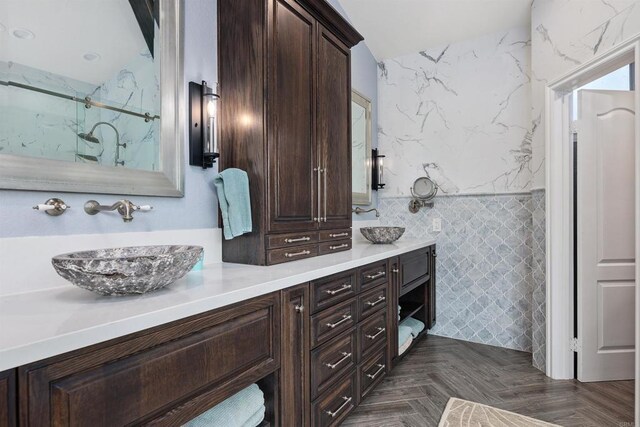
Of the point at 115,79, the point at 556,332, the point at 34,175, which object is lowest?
the point at 556,332

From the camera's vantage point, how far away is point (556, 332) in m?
2.52

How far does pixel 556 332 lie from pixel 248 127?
2583 millimetres

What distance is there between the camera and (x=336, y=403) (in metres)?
1.80

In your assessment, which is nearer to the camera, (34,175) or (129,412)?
(129,412)

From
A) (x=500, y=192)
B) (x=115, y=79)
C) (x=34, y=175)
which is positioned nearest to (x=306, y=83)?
(x=115, y=79)

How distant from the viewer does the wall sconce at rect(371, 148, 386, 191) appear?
11.7 ft

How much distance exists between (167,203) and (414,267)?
2.00 metres

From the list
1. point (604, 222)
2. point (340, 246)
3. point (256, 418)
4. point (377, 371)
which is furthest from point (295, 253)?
point (604, 222)

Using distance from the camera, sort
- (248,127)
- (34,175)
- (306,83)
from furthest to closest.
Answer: (306,83) → (248,127) → (34,175)

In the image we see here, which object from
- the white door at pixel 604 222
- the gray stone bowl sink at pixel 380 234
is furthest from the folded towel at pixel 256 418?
the white door at pixel 604 222

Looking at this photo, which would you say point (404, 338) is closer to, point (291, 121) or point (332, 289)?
point (332, 289)

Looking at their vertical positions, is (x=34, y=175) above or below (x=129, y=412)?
above

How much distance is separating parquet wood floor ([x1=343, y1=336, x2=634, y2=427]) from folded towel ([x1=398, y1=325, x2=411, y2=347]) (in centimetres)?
21

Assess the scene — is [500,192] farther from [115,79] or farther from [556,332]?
[115,79]
